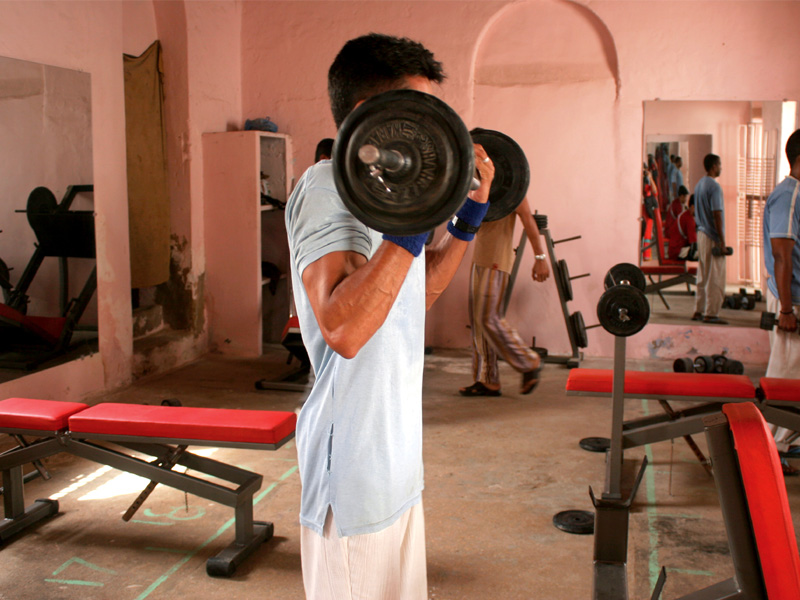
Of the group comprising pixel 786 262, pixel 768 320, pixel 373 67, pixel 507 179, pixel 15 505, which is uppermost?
pixel 373 67

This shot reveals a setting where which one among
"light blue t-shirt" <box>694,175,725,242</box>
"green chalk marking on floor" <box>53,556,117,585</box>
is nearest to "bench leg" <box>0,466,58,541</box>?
"green chalk marking on floor" <box>53,556,117,585</box>

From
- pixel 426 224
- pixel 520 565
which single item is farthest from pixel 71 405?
pixel 426 224

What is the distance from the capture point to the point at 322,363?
3.65ft

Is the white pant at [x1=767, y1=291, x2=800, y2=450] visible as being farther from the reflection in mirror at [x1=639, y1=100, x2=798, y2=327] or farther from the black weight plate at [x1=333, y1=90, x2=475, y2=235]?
the black weight plate at [x1=333, y1=90, x2=475, y2=235]

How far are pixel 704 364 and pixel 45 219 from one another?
3.71 meters

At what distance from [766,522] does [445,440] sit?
2.52 meters

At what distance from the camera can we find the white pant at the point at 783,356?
10.7 feet

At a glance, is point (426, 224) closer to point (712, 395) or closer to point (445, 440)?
point (712, 395)

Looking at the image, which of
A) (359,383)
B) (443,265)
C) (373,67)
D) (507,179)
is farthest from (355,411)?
(507,179)

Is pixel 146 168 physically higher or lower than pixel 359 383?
higher

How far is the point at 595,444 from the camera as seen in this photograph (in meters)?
3.53

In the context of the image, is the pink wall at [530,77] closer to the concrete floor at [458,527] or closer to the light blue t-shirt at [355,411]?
the concrete floor at [458,527]

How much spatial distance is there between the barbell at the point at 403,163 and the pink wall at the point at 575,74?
4640 mm

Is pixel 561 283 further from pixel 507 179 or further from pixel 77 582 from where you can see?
pixel 77 582
